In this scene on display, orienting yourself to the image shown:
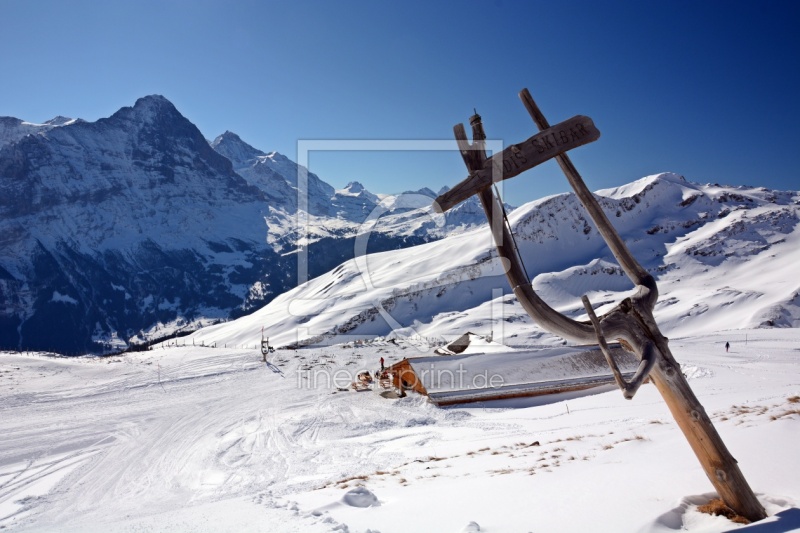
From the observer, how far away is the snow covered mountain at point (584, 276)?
58.0 meters

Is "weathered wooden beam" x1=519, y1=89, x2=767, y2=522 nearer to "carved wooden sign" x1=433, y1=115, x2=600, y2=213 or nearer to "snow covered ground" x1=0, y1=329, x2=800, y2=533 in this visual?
"snow covered ground" x1=0, y1=329, x2=800, y2=533

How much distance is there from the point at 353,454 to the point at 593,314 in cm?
1158

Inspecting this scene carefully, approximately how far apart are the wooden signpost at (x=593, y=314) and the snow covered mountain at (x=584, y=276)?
4630 centimetres

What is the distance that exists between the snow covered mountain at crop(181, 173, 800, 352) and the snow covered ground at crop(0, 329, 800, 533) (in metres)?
28.4

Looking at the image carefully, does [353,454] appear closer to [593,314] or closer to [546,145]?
[593,314]

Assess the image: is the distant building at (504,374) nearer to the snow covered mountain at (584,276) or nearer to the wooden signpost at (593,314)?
the wooden signpost at (593,314)

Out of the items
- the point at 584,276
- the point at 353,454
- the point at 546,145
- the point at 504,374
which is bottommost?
the point at 353,454

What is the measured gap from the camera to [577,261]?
289 ft

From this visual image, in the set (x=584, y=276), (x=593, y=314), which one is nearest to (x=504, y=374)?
(x=593, y=314)

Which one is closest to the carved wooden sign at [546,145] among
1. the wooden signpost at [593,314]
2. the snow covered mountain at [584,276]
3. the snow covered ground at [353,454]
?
the wooden signpost at [593,314]

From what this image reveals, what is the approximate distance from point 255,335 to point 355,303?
65.4 ft

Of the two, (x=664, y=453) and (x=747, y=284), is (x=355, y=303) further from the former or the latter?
(x=664, y=453)

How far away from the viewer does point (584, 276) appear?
77.8 m

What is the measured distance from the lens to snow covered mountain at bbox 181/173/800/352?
58.0 metres
